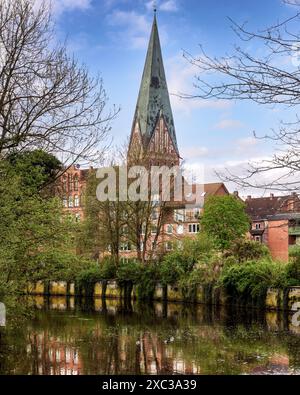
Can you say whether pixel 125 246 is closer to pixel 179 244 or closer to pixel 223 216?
pixel 179 244

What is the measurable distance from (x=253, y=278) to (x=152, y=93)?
4734cm

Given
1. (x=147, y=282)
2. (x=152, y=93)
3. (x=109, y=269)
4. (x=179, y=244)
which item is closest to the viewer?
(x=147, y=282)

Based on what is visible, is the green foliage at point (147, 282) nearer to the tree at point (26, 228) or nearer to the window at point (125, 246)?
the window at point (125, 246)

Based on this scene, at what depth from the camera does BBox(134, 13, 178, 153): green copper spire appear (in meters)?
72.7

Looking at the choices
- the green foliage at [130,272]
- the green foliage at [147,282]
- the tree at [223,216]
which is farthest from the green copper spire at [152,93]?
the green foliage at [147,282]

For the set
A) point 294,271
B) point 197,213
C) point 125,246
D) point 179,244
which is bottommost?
point 294,271

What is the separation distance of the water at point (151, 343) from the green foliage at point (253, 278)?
130 cm

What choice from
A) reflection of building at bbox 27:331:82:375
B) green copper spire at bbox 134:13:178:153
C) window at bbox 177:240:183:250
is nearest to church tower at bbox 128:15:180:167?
green copper spire at bbox 134:13:178:153

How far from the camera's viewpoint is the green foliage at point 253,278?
1144 inches

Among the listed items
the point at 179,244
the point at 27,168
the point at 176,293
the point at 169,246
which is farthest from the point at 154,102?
the point at 27,168

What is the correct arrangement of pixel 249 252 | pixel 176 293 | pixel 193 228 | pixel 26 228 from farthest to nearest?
pixel 193 228
pixel 176 293
pixel 249 252
pixel 26 228

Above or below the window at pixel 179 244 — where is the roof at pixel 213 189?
above

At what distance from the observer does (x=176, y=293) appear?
35531 mm

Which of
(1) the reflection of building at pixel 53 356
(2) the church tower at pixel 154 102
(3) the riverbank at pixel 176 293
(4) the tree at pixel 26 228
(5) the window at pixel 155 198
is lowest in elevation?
(3) the riverbank at pixel 176 293
